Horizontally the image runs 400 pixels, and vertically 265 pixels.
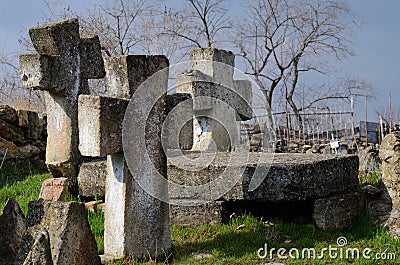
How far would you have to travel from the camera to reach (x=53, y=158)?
6652 mm

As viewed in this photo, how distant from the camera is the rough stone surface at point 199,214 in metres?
5.49

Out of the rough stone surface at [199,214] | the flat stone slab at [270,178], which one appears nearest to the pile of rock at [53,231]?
the rough stone surface at [199,214]

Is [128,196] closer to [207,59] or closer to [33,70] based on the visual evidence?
[33,70]

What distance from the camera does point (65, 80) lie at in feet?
21.4

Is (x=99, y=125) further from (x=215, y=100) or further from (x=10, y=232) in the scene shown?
(x=215, y=100)

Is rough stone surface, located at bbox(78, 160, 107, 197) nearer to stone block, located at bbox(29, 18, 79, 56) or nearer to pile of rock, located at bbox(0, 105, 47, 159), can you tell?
stone block, located at bbox(29, 18, 79, 56)

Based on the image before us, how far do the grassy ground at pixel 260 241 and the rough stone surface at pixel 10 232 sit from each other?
0.93m

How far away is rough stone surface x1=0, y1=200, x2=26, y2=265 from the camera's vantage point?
376cm

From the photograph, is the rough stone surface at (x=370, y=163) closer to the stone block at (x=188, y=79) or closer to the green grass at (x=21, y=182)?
the stone block at (x=188, y=79)

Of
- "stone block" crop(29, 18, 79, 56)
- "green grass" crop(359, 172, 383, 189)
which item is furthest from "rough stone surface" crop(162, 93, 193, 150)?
"green grass" crop(359, 172, 383, 189)

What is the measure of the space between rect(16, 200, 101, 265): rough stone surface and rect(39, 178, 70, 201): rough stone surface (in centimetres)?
239

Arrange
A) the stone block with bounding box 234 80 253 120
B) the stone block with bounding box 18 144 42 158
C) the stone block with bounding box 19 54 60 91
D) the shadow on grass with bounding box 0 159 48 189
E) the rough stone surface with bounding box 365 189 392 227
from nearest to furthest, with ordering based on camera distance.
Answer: the rough stone surface with bounding box 365 189 392 227
the stone block with bounding box 19 54 60 91
the stone block with bounding box 234 80 253 120
the shadow on grass with bounding box 0 159 48 189
the stone block with bounding box 18 144 42 158

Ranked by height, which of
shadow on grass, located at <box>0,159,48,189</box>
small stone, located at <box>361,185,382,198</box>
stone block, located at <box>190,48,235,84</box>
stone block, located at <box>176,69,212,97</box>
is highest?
stone block, located at <box>190,48,235,84</box>

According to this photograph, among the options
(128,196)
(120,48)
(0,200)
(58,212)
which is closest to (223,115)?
(0,200)
